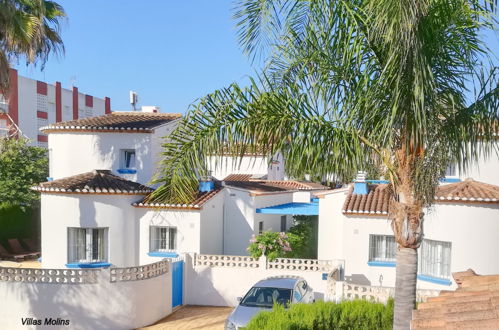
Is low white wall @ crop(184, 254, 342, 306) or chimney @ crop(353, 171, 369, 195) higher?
chimney @ crop(353, 171, 369, 195)

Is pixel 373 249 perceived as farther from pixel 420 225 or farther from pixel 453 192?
pixel 420 225

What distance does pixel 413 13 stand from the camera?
6129 mm

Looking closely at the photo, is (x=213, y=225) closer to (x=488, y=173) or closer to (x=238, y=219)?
(x=238, y=219)

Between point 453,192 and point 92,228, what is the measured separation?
1356cm

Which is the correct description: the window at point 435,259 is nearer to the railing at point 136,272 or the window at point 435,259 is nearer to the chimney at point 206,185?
the railing at point 136,272

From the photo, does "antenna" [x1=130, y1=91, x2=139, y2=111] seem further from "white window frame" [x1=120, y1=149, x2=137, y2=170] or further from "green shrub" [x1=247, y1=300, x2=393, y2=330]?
"green shrub" [x1=247, y1=300, x2=393, y2=330]

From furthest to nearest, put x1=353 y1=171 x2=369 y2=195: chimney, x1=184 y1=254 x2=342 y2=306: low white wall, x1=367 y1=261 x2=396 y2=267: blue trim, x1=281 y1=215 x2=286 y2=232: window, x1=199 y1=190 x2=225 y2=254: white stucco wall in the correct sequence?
x1=281 y1=215 x2=286 y2=232: window, x1=199 y1=190 x2=225 y2=254: white stucco wall, x1=353 y1=171 x2=369 y2=195: chimney, x1=184 y1=254 x2=342 y2=306: low white wall, x1=367 y1=261 x2=396 y2=267: blue trim

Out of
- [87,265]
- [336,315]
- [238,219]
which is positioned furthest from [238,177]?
[336,315]

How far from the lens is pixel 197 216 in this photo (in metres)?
20.0

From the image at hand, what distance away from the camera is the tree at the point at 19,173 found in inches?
1153

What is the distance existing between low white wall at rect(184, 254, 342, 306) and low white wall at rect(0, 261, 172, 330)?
126 inches

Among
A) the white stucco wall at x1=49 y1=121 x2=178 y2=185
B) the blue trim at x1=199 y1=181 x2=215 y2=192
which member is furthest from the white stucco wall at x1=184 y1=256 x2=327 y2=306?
the white stucco wall at x1=49 y1=121 x2=178 y2=185

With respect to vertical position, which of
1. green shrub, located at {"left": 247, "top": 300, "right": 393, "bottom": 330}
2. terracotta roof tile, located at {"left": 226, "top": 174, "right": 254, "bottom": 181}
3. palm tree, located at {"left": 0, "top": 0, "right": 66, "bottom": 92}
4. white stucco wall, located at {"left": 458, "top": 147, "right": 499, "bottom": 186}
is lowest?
green shrub, located at {"left": 247, "top": 300, "right": 393, "bottom": 330}

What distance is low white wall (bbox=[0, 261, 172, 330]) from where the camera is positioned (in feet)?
50.0
